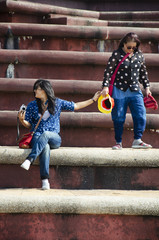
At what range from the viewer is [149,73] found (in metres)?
5.86

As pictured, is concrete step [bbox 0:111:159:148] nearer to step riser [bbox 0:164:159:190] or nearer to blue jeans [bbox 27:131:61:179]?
blue jeans [bbox 27:131:61:179]

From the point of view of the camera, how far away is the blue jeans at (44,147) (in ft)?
13.1

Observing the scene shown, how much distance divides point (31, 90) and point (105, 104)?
1203 mm

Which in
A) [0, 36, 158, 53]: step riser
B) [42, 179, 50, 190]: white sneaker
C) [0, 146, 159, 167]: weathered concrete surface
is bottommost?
[42, 179, 50, 190]: white sneaker

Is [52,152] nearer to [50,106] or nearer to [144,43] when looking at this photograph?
[50,106]

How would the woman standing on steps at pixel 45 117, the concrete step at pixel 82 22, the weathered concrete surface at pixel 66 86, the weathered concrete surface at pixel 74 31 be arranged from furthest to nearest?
the concrete step at pixel 82 22, the weathered concrete surface at pixel 74 31, the weathered concrete surface at pixel 66 86, the woman standing on steps at pixel 45 117

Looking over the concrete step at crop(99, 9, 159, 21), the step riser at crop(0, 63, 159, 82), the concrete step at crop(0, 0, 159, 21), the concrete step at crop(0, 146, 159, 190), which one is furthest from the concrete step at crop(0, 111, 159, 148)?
the concrete step at crop(99, 9, 159, 21)

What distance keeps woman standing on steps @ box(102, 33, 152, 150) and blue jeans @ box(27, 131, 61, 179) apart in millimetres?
825

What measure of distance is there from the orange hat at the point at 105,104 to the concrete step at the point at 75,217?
1.33 metres

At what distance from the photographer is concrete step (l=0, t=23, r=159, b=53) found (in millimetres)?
6223

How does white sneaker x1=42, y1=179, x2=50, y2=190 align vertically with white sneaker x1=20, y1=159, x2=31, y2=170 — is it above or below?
below

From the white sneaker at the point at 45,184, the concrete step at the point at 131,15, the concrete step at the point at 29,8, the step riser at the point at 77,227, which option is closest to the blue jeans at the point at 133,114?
the white sneaker at the point at 45,184

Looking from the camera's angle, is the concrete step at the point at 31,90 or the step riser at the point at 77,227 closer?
the step riser at the point at 77,227

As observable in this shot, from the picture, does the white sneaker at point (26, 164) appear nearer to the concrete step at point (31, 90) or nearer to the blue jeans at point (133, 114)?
the blue jeans at point (133, 114)
